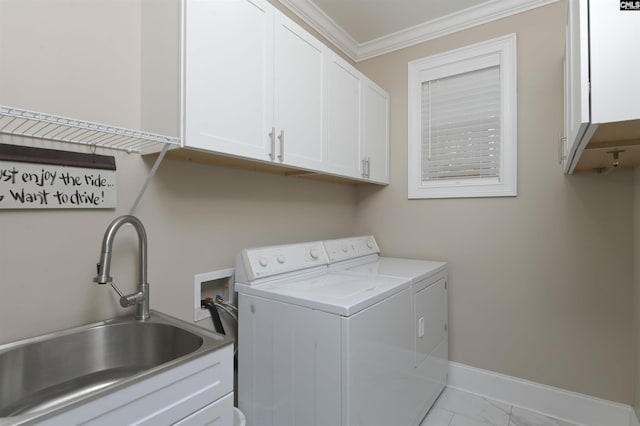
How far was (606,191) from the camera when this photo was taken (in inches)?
75.1

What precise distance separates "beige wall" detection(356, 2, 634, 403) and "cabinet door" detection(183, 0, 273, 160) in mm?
1565

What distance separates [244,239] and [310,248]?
40cm

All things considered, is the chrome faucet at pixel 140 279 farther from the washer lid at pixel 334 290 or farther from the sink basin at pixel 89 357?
the washer lid at pixel 334 290

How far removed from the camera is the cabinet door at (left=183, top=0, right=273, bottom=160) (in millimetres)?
1225

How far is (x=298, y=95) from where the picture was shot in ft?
5.72

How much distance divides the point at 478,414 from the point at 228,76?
2.42 metres

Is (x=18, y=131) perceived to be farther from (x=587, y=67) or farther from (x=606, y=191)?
(x=606, y=191)

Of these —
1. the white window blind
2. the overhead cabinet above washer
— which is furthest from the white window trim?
the overhead cabinet above washer

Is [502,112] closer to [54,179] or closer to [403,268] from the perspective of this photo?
[403,268]

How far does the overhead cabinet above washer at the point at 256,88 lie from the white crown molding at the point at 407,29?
561 mm

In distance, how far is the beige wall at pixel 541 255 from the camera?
1.91 m

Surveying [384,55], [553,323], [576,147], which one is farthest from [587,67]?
[384,55]

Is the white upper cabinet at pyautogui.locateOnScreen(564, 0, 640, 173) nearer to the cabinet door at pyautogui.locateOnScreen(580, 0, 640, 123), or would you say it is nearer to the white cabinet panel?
the cabinet door at pyautogui.locateOnScreen(580, 0, 640, 123)

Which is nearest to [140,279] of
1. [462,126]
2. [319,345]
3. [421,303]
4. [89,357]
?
[89,357]
